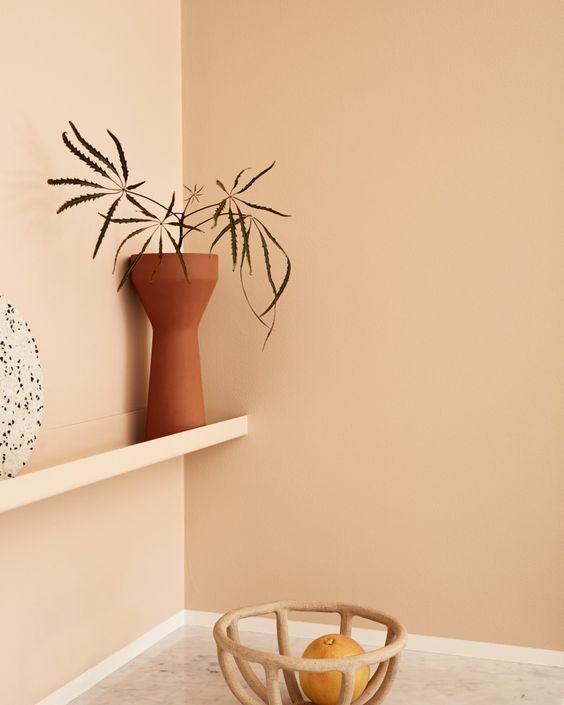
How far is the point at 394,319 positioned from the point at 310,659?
614 mm

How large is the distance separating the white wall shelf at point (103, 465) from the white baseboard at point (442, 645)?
0.36 metres

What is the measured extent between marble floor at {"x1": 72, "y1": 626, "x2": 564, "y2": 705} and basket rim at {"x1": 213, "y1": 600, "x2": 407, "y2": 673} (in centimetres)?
13

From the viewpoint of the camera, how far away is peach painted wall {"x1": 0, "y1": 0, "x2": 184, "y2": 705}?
1229 mm

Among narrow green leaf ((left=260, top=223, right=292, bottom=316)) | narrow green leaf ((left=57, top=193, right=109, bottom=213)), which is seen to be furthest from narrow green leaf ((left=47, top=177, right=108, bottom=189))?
narrow green leaf ((left=260, top=223, right=292, bottom=316))

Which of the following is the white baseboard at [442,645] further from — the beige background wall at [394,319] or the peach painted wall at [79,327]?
the peach painted wall at [79,327]

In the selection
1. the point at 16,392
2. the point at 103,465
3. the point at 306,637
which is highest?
the point at 16,392

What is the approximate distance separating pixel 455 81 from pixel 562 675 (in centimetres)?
99

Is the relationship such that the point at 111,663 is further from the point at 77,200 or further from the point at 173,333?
the point at 77,200

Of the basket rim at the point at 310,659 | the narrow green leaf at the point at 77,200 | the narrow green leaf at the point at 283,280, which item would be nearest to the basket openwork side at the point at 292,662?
the basket rim at the point at 310,659

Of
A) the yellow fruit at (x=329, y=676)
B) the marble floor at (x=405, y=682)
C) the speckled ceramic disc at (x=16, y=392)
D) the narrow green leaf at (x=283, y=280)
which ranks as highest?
the narrow green leaf at (x=283, y=280)

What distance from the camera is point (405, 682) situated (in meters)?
1.41

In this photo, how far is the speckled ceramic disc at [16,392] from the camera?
1.06m

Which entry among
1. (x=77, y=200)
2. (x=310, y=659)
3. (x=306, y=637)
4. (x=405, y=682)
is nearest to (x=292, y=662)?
(x=310, y=659)

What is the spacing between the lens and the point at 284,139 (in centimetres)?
160
